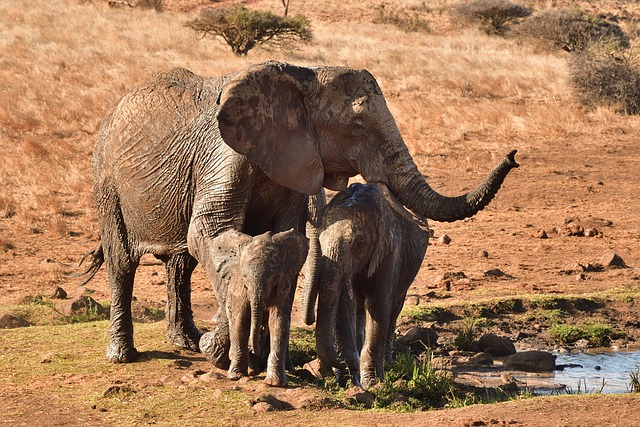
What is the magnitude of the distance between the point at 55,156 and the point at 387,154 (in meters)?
10.5

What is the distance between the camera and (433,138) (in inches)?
721

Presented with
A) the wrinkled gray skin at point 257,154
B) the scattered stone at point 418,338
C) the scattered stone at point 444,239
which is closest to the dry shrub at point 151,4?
the scattered stone at point 444,239

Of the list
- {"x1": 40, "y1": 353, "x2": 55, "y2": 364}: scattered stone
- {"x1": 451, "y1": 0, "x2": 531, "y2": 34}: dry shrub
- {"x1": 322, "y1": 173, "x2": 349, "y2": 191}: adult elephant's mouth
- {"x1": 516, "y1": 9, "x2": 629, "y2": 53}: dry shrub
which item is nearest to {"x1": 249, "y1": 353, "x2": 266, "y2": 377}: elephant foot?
{"x1": 322, "y1": 173, "x2": 349, "y2": 191}: adult elephant's mouth

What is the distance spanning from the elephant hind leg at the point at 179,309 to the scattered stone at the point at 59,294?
269 centimetres

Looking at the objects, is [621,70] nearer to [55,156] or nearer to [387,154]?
[55,156]

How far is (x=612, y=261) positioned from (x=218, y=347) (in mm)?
7138

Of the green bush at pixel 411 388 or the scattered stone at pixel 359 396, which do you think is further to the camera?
the green bush at pixel 411 388

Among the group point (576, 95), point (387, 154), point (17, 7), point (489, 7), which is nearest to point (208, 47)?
point (17, 7)

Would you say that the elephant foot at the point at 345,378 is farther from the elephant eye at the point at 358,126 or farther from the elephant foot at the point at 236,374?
the elephant eye at the point at 358,126

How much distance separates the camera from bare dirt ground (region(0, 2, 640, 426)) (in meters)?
6.03

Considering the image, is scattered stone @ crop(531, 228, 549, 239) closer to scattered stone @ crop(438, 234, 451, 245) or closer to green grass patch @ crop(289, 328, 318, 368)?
scattered stone @ crop(438, 234, 451, 245)

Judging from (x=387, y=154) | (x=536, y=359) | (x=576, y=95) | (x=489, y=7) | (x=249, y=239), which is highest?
(x=489, y=7)

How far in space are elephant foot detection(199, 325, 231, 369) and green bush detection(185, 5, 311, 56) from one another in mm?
20036

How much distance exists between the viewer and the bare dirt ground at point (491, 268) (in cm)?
603
